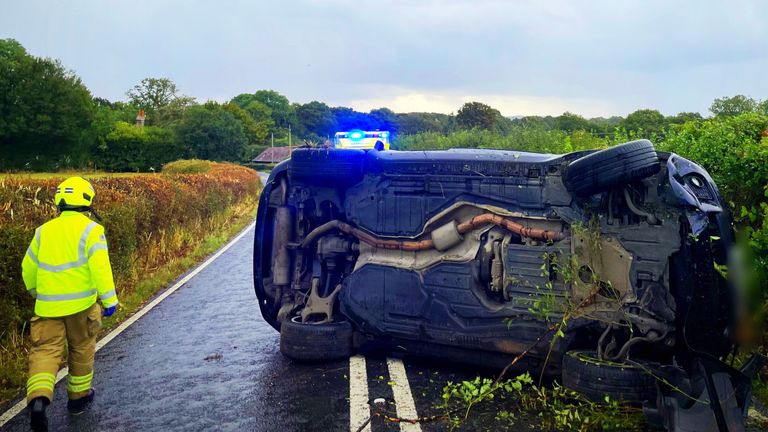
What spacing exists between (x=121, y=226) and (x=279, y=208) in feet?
14.7

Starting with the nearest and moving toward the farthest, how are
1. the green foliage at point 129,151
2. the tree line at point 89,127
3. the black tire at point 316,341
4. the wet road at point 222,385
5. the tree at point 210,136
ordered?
the wet road at point 222,385
the black tire at point 316,341
the tree line at point 89,127
the green foliage at point 129,151
the tree at point 210,136

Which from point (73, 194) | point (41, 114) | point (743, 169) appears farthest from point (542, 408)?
point (41, 114)

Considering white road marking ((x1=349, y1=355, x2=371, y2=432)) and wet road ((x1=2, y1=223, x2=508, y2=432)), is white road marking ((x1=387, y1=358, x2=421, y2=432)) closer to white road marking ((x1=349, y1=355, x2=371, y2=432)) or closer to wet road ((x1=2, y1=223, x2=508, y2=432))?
wet road ((x1=2, y1=223, x2=508, y2=432))

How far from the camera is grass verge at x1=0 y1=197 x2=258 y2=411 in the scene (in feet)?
17.8

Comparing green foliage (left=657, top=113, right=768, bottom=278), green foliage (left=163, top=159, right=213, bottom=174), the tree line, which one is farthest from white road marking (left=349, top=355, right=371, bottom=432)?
the tree line

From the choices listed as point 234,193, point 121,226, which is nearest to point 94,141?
point 234,193

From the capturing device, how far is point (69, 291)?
479 centimetres

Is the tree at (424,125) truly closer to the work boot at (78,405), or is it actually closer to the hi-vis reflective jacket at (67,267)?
the hi-vis reflective jacket at (67,267)

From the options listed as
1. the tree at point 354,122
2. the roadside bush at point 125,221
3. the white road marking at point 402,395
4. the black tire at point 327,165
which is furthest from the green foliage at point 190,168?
the white road marking at point 402,395

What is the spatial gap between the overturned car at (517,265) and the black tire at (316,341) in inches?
0.5

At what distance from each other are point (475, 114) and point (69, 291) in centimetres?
3821

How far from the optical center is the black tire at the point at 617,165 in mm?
4422

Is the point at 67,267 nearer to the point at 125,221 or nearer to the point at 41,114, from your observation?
the point at 125,221

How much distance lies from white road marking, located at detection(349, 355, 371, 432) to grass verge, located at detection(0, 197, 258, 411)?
273cm
